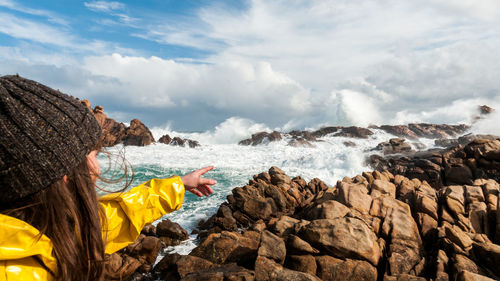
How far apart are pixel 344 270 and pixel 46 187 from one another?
16.0 ft

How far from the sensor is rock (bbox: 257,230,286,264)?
522 cm

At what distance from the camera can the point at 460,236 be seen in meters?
5.53

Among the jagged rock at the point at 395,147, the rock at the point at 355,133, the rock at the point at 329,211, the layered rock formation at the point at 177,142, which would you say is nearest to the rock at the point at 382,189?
the rock at the point at 329,211

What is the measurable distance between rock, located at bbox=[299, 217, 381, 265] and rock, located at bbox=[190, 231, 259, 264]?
3.57 ft

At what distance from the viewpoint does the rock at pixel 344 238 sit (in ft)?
17.1

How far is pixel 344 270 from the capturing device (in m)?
4.98

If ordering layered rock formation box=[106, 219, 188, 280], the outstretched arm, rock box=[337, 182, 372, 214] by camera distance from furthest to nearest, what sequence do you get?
rock box=[337, 182, 372, 214]
layered rock formation box=[106, 219, 188, 280]
the outstretched arm

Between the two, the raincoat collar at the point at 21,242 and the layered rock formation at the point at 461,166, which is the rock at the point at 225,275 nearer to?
the raincoat collar at the point at 21,242

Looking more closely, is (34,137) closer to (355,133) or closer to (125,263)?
(125,263)

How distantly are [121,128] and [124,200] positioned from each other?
135 feet

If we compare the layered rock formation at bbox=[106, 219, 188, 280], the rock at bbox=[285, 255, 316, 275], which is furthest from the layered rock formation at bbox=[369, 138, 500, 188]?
the layered rock formation at bbox=[106, 219, 188, 280]

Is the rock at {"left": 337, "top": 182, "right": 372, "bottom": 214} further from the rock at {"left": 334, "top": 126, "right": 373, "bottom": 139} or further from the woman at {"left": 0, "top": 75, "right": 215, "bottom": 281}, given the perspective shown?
the rock at {"left": 334, "top": 126, "right": 373, "bottom": 139}

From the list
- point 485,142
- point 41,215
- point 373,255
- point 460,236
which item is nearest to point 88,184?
point 41,215

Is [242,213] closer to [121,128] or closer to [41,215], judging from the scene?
[41,215]
